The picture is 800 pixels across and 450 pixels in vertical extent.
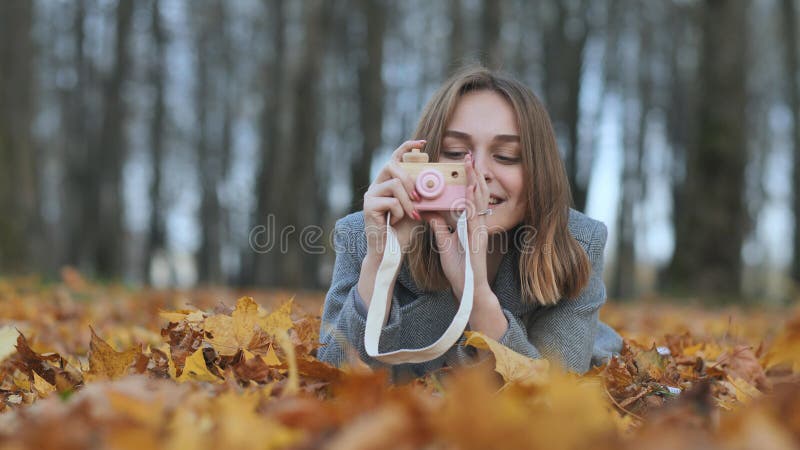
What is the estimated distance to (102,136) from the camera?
15445 mm

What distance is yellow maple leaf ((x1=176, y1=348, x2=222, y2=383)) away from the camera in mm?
1686

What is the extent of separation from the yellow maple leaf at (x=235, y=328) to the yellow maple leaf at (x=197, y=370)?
155 mm

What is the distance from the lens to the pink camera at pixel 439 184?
6.50 ft

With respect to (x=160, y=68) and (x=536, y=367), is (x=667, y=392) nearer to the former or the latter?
(x=536, y=367)

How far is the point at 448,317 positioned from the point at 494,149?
1.79ft

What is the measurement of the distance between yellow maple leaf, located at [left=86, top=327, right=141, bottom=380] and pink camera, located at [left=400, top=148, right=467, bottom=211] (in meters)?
0.83

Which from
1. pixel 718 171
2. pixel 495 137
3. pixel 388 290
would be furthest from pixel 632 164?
pixel 388 290

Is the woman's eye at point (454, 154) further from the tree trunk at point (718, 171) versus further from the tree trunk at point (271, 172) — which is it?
the tree trunk at point (271, 172)

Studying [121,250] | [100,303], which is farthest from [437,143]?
[121,250]

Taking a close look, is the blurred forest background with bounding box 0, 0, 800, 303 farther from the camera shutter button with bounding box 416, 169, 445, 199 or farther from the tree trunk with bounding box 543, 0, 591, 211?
the camera shutter button with bounding box 416, 169, 445, 199

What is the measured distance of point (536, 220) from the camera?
2281 millimetres

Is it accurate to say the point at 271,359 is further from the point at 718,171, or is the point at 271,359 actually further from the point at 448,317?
the point at 718,171

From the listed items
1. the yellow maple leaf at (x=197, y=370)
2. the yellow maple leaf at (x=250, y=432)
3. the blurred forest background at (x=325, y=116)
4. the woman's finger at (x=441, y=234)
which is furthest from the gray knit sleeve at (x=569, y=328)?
the blurred forest background at (x=325, y=116)

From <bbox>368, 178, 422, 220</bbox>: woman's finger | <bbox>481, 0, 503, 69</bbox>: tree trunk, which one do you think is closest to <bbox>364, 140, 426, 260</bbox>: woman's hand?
<bbox>368, 178, 422, 220</bbox>: woman's finger
